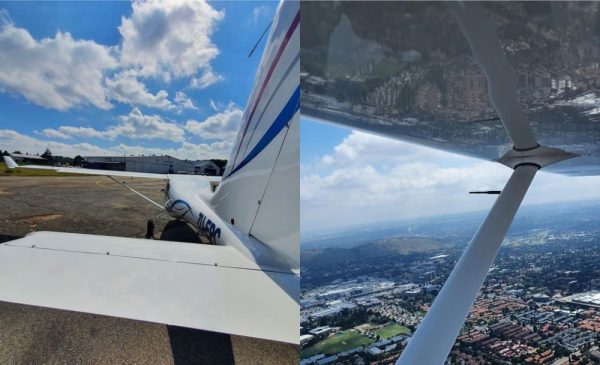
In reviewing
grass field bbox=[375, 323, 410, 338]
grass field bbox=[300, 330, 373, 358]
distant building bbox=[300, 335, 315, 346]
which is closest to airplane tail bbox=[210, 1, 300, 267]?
grass field bbox=[300, 330, 373, 358]

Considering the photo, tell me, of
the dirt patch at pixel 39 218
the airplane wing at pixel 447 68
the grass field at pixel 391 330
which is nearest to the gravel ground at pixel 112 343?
the grass field at pixel 391 330

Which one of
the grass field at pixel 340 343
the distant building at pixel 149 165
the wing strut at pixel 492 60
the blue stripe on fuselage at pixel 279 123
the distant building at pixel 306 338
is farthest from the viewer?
the distant building at pixel 149 165

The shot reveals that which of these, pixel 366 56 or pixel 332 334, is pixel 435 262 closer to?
pixel 332 334

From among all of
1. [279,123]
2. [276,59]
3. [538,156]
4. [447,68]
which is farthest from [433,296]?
[447,68]

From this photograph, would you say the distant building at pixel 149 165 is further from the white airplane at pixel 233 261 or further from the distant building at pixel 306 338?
the distant building at pixel 306 338

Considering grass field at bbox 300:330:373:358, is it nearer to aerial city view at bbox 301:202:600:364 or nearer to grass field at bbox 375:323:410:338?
aerial city view at bbox 301:202:600:364
